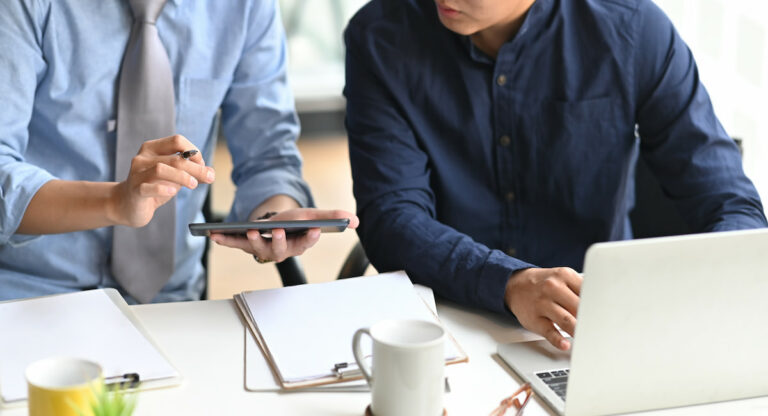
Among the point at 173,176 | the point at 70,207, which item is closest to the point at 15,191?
the point at 70,207

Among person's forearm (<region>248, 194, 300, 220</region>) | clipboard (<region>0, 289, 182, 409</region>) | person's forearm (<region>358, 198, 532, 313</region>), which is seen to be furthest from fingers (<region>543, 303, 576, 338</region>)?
person's forearm (<region>248, 194, 300, 220</region>)

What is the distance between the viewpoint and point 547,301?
1.20 m

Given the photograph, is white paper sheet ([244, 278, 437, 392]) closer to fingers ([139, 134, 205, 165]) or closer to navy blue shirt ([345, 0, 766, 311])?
fingers ([139, 134, 205, 165])

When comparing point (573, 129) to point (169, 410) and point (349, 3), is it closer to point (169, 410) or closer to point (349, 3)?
point (169, 410)

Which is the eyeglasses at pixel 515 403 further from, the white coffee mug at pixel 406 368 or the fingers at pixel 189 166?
the fingers at pixel 189 166

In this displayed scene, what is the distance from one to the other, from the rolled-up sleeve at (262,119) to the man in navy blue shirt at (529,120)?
15 cm

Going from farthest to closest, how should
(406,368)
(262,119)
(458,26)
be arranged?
(262,119) < (458,26) < (406,368)

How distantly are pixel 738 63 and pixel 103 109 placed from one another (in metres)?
2.46

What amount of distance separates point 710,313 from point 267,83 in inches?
41.3

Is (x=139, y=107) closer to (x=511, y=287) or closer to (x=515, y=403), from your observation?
(x=511, y=287)

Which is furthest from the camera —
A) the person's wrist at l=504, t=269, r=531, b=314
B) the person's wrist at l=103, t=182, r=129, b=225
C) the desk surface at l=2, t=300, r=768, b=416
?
the person's wrist at l=103, t=182, r=129, b=225

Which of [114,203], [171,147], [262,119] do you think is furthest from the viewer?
[262,119]

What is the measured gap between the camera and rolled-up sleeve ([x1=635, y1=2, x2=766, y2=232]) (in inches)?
62.1

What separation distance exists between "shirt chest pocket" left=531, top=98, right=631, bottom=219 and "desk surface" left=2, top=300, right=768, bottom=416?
436mm
